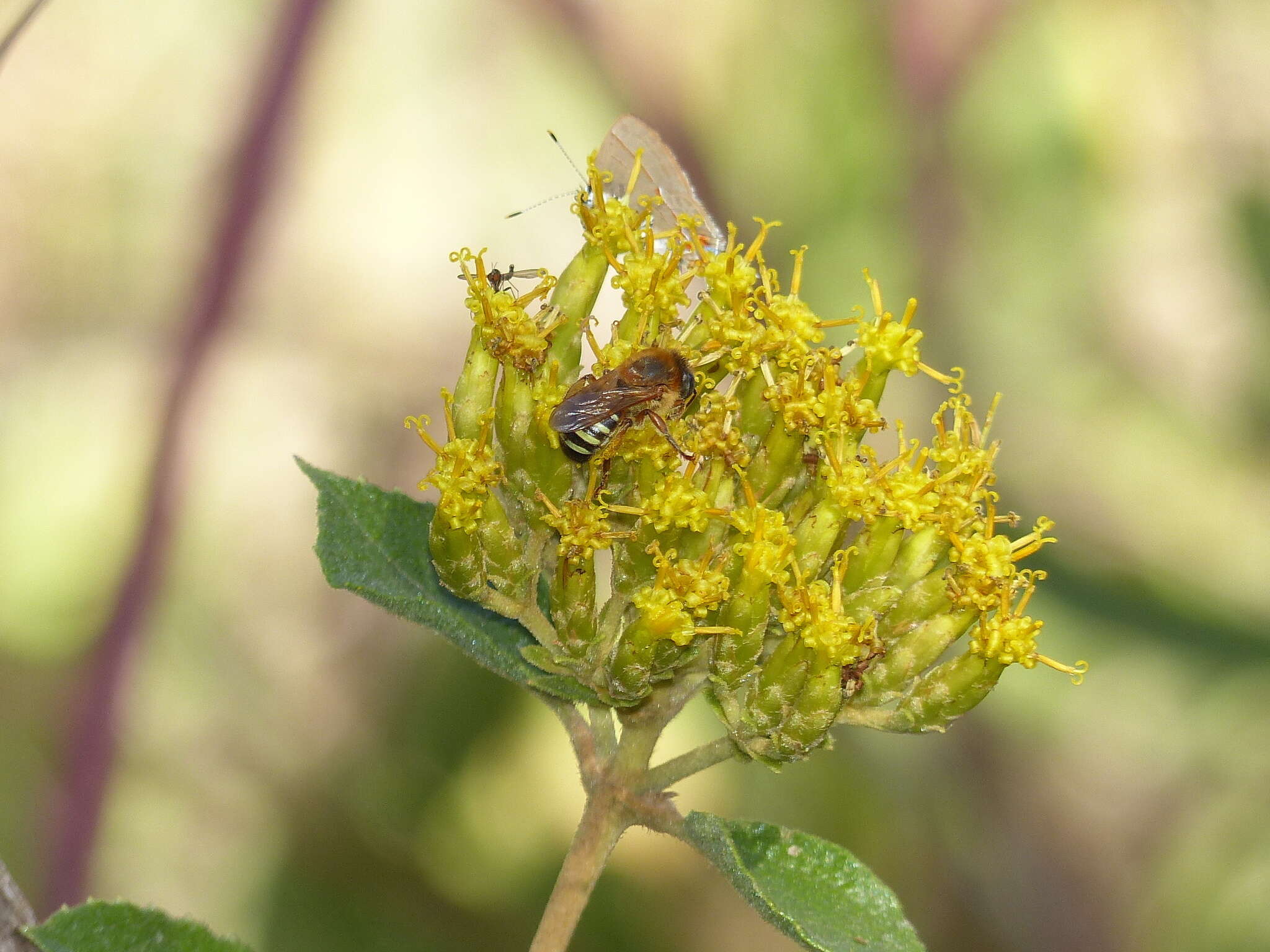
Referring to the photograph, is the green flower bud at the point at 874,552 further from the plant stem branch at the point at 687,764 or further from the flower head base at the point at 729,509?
the plant stem branch at the point at 687,764

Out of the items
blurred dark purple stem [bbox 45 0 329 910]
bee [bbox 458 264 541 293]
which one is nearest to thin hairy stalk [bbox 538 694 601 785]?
bee [bbox 458 264 541 293]

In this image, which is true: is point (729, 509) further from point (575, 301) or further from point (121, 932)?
point (121, 932)

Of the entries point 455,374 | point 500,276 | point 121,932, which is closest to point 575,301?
point 500,276

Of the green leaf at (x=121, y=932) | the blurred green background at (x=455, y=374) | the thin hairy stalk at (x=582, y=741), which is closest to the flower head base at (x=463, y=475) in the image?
the thin hairy stalk at (x=582, y=741)

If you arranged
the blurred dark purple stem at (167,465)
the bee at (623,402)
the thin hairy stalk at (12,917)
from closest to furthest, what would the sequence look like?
the thin hairy stalk at (12,917) < the bee at (623,402) < the blurred dark purple stem at (167,465)

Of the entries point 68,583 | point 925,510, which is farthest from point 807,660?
point 68,583

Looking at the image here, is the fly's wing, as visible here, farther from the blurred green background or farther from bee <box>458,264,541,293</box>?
the blurred green background

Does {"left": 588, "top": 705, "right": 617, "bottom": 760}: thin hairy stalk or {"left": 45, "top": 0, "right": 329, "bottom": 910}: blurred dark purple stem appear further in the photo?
{"left": 45, "top": 0, "right": 329, "bottom": 910}: blurred dark purple stem
